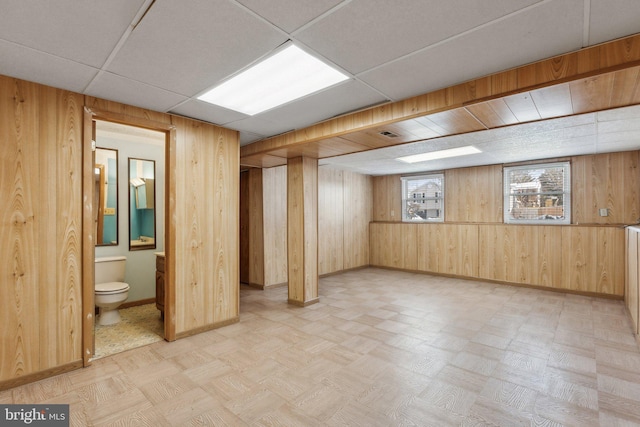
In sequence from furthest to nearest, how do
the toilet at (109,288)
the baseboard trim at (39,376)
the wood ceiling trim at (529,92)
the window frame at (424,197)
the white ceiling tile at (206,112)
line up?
the window frame at (424,197), the toilet at (109,288), the white ceiling tile at (206,112), the baseboard trim at (39,376), the wood ceiling trim at (529,92)

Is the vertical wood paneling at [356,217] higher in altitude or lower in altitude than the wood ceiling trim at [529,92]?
lower

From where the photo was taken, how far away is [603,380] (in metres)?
2.41

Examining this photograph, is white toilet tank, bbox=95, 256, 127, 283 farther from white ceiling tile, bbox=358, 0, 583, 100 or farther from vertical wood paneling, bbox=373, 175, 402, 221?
vertical wood paneling, bbox=373, 175, 402, 221

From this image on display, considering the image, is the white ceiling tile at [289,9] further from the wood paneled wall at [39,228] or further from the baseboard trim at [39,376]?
the baseboard trim at [39,376]

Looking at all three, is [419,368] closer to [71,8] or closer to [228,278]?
[228,278]

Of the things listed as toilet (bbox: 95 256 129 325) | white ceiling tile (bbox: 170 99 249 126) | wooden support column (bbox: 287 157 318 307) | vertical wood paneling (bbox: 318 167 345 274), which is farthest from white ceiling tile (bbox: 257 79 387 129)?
vertical wood paneling (bbox: 318 167 345 274)

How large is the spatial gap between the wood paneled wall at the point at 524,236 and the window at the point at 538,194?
0.14m

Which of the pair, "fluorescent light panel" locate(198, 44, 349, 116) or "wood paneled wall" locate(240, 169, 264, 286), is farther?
"wood paneled wall" locate(240, 169, 264, 286)

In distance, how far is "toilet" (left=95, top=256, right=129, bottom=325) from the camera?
11.6ft

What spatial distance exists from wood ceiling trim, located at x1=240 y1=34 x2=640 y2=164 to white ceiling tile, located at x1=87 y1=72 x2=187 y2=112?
173 cm

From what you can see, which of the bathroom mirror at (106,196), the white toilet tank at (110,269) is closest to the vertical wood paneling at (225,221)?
the white toilet tank at (110,269)

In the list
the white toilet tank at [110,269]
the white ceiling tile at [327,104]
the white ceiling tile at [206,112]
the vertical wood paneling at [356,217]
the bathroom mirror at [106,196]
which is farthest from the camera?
the vertical wood paneling at [356,217]

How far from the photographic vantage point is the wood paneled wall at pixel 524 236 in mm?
4848

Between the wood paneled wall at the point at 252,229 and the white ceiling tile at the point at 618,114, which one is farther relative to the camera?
the wood paneled wall at the point at 252,229
